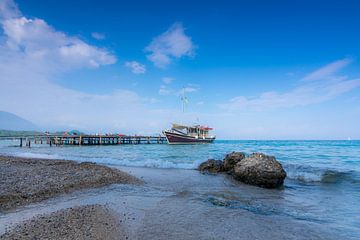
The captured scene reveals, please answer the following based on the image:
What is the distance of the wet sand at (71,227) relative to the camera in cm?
439

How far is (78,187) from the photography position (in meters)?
9.00

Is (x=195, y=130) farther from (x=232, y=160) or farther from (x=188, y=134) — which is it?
(x=232, y=160)

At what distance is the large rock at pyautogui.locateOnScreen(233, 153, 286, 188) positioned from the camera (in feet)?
35.3

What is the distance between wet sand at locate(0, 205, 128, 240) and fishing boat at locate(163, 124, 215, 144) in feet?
195

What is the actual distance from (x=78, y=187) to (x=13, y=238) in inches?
193

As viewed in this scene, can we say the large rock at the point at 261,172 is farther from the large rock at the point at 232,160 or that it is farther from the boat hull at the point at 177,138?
the boat hull at the point at 177,138

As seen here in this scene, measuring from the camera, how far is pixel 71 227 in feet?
15.8

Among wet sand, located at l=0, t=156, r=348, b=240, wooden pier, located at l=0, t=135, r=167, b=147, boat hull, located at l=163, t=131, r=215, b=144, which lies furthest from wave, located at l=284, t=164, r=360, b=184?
wooden pier, located at l=0, t=135, r=167, b=147

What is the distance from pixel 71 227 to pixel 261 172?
8.54 meters

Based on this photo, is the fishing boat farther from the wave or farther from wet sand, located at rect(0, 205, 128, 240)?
wet sand, located at rect(0, 205, 128, 240)

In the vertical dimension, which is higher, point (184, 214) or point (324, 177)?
point (184, 214)

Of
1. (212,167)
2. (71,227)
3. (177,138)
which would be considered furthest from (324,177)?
(177,138)

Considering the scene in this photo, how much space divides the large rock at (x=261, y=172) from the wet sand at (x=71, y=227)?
24.0 ft

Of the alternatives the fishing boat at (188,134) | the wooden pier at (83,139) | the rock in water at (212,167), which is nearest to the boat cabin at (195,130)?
the fishing boat at (188,134)
